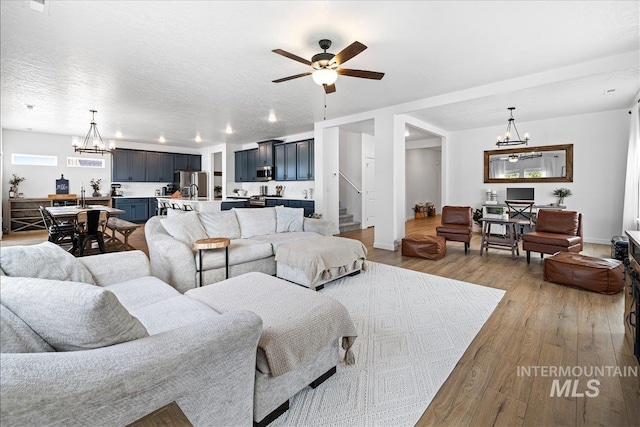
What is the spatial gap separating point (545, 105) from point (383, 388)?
629 cm

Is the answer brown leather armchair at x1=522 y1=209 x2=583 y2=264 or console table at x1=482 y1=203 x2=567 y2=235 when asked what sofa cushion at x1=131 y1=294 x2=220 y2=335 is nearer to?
brown leather armchair at x1=522 y1=209 x2=583 y2=264

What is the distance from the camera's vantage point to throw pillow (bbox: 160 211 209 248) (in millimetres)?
3554

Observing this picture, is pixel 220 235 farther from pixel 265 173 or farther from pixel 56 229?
pixel 265 173

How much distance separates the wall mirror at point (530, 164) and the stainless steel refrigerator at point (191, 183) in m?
9.09

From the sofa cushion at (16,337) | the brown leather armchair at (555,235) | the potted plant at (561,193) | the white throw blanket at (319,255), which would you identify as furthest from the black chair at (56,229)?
the potted plant at (561,193)

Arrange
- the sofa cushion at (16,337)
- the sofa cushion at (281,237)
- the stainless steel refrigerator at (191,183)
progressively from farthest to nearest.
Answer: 1. the stainless steel refrigerator at (191,183)
2. the sofa cushion at (281,237)
3. the sofa cushion at (16,337)

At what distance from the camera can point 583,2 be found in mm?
2533

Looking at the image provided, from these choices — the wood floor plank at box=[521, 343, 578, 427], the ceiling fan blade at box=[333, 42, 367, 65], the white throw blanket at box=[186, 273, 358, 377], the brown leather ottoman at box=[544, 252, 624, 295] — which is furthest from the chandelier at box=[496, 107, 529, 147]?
the white throw blanket at box=[186, 273, 358, 377]

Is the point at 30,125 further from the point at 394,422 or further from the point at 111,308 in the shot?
the point at 394,422

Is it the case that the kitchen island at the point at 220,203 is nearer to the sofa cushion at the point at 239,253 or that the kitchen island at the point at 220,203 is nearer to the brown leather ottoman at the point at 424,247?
the brown leather ottoman at the point at 424,247

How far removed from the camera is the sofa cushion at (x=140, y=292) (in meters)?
1.95

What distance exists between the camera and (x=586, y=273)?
3.42 meters

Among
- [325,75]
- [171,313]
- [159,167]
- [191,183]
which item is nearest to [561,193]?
[325,75]

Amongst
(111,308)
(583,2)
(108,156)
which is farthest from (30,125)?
(583,2)
